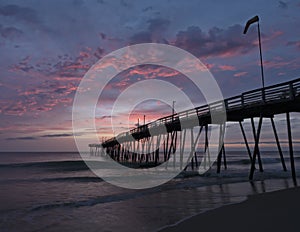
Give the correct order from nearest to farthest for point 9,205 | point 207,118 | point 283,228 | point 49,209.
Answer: point 283,228 → point 49,209 → point 9,205 → point 207,118

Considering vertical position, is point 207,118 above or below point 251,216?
above

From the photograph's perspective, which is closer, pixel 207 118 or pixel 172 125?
pixel 207 118

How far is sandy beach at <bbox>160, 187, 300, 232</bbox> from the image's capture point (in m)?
5.41

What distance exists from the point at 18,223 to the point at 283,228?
282 inches

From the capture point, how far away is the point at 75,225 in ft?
24.1

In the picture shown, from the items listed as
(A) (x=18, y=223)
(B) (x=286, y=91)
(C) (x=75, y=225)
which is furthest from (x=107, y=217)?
(B) (x=286, y=91)

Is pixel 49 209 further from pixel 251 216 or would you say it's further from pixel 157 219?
pixel 251 216

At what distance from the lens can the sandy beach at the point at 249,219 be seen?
17.7 ft

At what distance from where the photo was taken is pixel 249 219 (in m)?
6.05

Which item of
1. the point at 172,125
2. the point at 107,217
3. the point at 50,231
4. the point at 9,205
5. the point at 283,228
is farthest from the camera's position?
the point at 172,125

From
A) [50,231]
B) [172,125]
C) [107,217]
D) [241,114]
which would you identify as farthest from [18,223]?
[172,125]

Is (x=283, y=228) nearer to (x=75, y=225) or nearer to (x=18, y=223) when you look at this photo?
(x=75, y=225)

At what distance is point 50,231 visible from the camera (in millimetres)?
6848

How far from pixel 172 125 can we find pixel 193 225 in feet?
62.2
